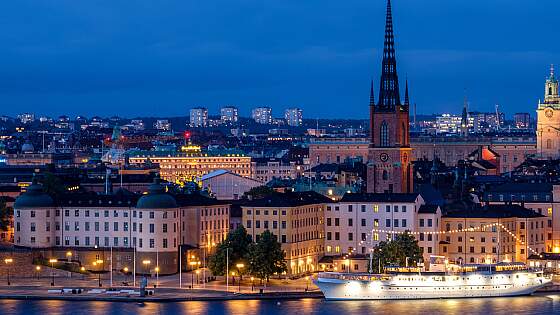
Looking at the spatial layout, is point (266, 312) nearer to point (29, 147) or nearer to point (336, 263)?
point (336, 263)

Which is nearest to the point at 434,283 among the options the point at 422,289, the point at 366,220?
the point at 422,289

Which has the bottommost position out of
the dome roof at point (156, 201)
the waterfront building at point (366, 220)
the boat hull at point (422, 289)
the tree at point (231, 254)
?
the boat hull at point (422, 289)

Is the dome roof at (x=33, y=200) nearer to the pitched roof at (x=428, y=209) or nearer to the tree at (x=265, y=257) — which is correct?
the tree at (x=265, y=257)

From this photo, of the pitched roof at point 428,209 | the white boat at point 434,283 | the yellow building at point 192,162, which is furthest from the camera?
the yellow building at point 192,162

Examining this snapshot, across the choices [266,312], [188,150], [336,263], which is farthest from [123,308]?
[188,150]

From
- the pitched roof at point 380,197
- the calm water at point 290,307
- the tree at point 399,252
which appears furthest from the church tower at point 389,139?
the calm water at point 290,307

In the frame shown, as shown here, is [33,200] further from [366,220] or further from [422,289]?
[422,289]
